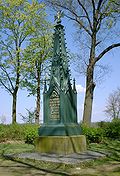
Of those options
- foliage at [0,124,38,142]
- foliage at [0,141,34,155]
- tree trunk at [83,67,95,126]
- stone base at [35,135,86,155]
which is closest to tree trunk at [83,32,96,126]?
tree trunk at [83,67,95,126]

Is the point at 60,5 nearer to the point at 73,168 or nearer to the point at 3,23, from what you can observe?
the point at 3,23

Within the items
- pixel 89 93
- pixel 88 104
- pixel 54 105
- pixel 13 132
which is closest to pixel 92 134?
pixel 54 105

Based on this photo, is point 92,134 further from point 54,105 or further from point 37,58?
point 37,58

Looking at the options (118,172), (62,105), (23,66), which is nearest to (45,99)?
(62,105)

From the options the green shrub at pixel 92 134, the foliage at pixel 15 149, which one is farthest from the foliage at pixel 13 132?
the green shrub at pixel 92 134

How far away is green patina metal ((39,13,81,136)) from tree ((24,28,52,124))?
51.1 ft

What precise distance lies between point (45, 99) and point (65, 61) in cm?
196

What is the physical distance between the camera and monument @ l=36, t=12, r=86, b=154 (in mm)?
Answer: 11727

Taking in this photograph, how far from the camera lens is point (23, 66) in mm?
28312

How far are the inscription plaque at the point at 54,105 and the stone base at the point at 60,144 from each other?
1074 mm

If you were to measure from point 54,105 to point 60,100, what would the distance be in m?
0.45

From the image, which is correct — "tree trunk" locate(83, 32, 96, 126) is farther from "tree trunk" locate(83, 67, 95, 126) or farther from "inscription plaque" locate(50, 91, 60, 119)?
"inscription plaque" locate(50, 91, 60, 119)

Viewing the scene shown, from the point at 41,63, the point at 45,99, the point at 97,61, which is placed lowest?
the point at 45,99

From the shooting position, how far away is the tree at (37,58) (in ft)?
94.8
